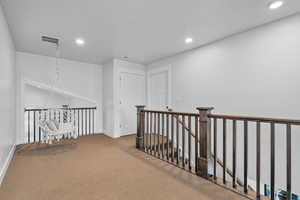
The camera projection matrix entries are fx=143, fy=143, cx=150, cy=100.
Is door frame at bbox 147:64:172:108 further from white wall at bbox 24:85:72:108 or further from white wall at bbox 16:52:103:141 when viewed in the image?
white wall at bbox 24:85:72:108

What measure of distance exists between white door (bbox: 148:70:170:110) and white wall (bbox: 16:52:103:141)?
5.66ft

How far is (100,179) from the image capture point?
196 centimetres

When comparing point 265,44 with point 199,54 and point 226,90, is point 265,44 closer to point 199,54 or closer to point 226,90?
point 226,90

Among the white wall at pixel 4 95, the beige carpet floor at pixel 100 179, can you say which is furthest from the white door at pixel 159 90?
the white wall at pixel 4 95

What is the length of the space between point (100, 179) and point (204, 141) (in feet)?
5.02

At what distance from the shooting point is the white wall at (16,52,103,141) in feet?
12.0

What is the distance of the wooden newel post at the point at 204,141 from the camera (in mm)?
1958

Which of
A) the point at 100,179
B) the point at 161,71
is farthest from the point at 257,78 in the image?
the point at 100,179

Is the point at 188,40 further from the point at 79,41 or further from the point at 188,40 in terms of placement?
the point at 79,41

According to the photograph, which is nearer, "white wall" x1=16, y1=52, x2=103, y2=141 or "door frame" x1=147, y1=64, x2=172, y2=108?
"white wall" x1=16, y1=52, x2=103, y2=141

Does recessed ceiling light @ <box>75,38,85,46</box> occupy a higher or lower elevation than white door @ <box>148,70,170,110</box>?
higher

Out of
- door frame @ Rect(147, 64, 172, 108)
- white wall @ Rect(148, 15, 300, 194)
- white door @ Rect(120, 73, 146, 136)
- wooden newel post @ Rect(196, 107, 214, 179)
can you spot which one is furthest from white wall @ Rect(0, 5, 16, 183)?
white wall @ Rect(148, 15, 300, 194)

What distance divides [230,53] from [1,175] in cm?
423

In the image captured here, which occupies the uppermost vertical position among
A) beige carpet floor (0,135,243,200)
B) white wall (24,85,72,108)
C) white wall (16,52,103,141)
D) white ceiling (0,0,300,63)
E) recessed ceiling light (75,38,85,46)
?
white ceiling (0,0,300,63)
